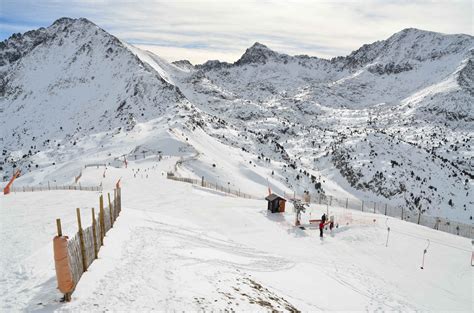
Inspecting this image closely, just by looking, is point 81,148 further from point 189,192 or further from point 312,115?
point 312,115

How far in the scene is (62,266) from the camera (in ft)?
36.5

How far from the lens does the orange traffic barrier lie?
11094 mm

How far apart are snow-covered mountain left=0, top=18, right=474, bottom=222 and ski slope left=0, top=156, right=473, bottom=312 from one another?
2764cm

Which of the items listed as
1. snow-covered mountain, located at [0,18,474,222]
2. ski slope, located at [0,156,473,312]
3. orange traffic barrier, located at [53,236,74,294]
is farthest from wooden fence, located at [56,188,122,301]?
snow-covered mountain, located at [0,18,474,222]

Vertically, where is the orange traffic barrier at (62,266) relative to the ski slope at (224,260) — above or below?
above

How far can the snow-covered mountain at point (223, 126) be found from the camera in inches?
3334

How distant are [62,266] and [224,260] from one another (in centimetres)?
940

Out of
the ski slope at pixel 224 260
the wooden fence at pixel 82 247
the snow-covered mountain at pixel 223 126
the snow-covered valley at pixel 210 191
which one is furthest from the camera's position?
the snow-covered mountain at pixel 223 126

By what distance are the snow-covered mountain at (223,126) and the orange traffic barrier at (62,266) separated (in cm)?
4446

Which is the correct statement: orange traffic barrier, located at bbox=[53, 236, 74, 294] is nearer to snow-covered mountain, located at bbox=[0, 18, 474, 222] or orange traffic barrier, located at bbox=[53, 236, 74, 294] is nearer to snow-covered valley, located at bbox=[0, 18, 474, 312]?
snow-covered valley, located at bbox=[0, 18, 474, 312]

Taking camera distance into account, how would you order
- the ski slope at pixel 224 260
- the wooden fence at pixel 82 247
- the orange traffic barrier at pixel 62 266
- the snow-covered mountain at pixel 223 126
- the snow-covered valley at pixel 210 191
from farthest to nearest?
the snow-covered mountain at pixel 223 126
the snow-covered valley at pixel 210 191
the ski slope at pixel 224 260
the wooden fence at pixel 82 247
the orange traffic barrier at pixel 62 266

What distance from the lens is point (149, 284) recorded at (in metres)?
13.3

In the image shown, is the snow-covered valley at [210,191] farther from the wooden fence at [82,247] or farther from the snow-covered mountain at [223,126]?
the snow-covered mountain at [223,126]

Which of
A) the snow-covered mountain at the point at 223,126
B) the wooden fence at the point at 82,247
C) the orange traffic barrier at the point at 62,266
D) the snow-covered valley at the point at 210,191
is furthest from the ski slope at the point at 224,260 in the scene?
the snow-covered mountain at the point at 223,126
